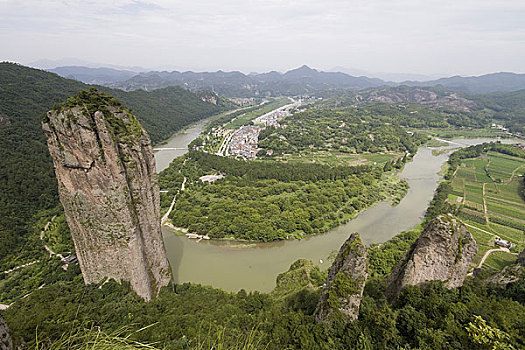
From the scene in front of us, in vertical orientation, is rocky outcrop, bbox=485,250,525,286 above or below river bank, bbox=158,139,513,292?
above

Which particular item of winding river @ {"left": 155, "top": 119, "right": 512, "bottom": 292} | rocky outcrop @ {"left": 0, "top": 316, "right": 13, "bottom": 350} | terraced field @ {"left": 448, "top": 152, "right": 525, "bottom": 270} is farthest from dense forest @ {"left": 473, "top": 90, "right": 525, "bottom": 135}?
rocky outcrop @ {"left": 0, "top": 316, "right": 13, "bottom": 350}

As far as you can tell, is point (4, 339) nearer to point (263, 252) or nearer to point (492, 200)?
point (263, 252)

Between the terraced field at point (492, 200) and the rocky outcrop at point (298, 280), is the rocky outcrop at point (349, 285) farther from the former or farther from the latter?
the terraced field at point (492, 200)

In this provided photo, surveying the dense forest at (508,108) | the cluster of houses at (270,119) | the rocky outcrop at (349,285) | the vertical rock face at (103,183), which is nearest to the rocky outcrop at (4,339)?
the rocky outcrop at (349,285)

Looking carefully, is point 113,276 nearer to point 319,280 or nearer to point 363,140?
point 319,280

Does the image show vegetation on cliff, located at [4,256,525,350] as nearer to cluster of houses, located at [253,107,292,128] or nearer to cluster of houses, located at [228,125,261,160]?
cluster of houses, located at [228,125,261,160]

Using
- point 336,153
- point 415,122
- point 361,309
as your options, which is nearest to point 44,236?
point 361,309

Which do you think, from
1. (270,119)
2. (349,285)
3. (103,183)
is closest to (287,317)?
(349,285)
